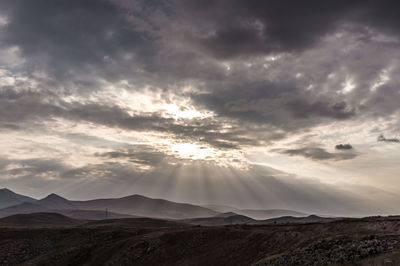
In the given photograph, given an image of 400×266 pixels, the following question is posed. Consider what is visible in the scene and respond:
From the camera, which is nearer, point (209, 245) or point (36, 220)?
point (209, 245)

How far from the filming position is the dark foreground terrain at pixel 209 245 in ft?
112

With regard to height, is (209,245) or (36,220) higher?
(209,245)

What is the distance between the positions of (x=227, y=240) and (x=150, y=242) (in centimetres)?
1711

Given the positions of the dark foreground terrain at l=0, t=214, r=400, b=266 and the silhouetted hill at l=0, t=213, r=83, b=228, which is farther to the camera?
the silhouetted hill at l=0, t=213, r=83, b=228

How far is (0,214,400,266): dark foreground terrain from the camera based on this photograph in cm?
3419

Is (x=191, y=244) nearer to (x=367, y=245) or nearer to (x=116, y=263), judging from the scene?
(x=116, y=263)

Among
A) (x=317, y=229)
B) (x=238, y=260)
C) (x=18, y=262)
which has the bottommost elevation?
(x=18, y=262)

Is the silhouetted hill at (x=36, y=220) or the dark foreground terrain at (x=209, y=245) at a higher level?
the dark foreground terrain at (x=209, y=245)

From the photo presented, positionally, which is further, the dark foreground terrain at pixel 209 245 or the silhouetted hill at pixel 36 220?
the silhouetted hill at pixel 36 220

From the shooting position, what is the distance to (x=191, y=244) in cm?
6147

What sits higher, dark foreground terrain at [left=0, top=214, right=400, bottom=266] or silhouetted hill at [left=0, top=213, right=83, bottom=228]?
dark foreground terrain at [left=0, top=214, right=400, bottom=266]

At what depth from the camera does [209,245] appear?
5969cm

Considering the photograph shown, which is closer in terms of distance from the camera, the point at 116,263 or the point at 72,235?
the point at 116,263

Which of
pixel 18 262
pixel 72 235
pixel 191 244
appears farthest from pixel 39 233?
pixel 191 244
